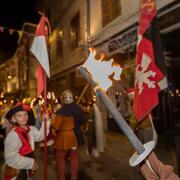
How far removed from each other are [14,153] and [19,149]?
10 cm

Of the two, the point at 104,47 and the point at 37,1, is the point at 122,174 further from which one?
the point at 37,1

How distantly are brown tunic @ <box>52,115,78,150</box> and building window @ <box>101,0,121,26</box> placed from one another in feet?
26.1

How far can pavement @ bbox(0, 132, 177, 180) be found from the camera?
584cm

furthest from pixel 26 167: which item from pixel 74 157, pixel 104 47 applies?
pixel 104 47

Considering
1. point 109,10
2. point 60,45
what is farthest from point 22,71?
point 109,10

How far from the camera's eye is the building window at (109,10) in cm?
1193

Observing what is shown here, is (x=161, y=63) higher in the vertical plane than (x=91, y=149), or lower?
higher

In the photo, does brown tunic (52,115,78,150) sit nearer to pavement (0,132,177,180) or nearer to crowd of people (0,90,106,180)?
crowd of people (0,90,106,180)

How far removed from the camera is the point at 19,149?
126 inches

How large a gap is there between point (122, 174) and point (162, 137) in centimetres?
406

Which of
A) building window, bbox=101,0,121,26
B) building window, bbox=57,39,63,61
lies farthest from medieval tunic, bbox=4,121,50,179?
building window, bbox=57,39,63,61

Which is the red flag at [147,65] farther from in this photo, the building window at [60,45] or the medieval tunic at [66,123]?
the building window at [60,45]

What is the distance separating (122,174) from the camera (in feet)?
19.3

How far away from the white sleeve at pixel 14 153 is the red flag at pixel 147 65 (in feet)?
9.92
